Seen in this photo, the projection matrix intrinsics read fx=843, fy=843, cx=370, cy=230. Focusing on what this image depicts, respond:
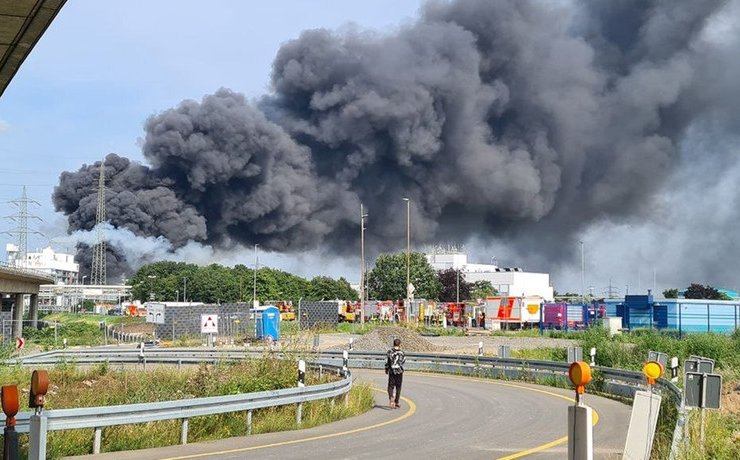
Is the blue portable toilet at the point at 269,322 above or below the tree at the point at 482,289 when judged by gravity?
below

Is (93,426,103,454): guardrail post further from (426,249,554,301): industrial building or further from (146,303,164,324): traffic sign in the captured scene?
(426,249,554,301): industrial building

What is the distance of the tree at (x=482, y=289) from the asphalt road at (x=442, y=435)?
119023mm

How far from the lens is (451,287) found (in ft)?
453

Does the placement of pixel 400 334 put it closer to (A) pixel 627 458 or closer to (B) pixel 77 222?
(A) pixel 627 458

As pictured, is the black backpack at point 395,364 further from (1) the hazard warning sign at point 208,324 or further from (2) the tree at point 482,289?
(2) the tree at point 482,289

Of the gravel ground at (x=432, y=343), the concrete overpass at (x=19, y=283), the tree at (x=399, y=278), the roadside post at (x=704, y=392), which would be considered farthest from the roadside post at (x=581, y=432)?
the tree at (x=399, y=278)

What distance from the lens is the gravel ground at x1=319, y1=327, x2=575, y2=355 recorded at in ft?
145

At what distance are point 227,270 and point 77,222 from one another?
27041 mm

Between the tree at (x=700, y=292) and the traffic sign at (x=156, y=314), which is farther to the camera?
the tree at (x=700, y=292)

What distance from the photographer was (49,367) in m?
28.2

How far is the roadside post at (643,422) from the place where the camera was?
32.8 feet

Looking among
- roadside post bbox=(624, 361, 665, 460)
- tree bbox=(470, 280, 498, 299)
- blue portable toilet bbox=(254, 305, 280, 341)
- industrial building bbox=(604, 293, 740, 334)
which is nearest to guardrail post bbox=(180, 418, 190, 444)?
roadside post bbox=(624, 361, 665, 460)

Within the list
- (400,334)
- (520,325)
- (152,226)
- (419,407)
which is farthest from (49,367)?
(152,226)

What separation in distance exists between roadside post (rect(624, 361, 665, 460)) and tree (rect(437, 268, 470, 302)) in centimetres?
12572
